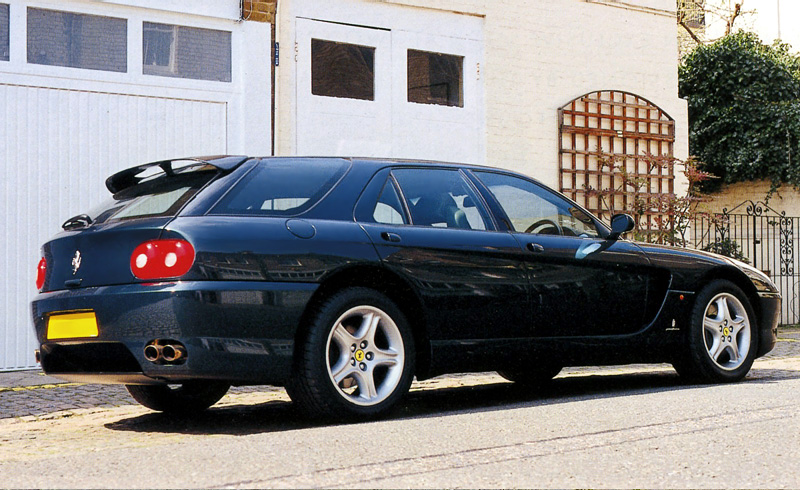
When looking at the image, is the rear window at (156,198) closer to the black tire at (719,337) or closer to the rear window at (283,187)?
the rear window at (283,187)

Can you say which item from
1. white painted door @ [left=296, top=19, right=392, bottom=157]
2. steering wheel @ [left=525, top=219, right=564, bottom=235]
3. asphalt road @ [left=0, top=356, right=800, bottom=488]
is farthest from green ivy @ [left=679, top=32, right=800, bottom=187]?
steering wheel @ [left=525, top=219, right=564, bottom=235]

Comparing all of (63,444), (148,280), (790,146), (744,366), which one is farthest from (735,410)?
(790,146)

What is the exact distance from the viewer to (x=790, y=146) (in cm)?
1727

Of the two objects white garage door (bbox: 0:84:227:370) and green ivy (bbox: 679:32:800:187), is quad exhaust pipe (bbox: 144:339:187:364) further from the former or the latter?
green ivy (bbox: 679:32:800:187)

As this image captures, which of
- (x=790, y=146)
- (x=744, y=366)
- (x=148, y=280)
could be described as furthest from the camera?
(x=790, y=146)

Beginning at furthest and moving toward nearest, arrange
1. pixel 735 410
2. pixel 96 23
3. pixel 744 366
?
pixel 96 23 < pixel 744 366 < pixel 735 410

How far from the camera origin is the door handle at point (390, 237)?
590 cm

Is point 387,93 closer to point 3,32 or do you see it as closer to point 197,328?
point 3,32

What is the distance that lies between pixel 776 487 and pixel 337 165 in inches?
121

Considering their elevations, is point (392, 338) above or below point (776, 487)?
above

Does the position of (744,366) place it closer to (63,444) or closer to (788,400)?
(788,400)

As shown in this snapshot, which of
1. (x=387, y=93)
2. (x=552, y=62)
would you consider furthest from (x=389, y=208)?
(x=552, y=62)

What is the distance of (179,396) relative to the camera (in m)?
6.55

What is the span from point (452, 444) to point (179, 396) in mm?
2372
